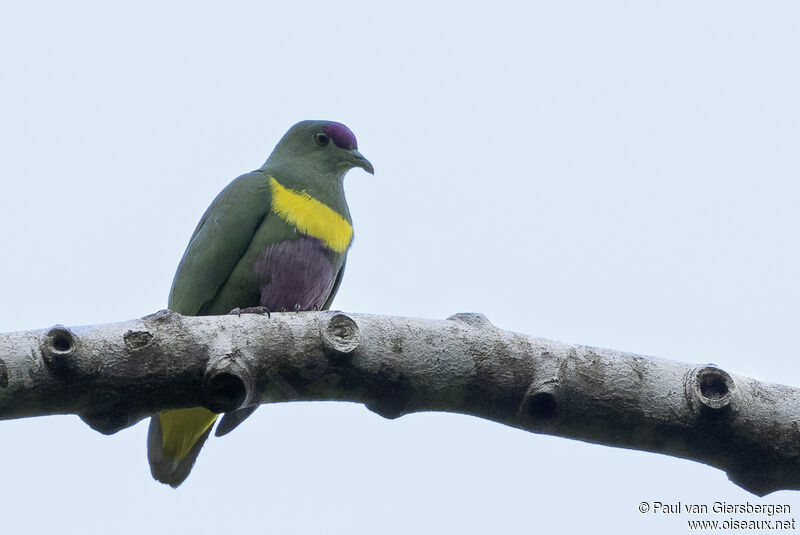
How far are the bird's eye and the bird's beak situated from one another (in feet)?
0.51

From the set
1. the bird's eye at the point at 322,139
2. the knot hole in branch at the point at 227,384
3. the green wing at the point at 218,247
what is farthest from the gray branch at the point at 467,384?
the bird's eye at the point at 322,139

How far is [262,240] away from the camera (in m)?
4.66

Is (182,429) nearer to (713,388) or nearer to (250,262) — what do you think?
(250,262)

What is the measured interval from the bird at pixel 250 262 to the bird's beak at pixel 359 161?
464mm

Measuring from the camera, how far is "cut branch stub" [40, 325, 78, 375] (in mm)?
2361

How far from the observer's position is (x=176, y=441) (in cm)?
442

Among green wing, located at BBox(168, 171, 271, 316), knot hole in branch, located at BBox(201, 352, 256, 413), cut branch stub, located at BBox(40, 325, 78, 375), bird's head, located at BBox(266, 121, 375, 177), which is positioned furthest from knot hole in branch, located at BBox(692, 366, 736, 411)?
bird's head, located at BBox(266, 121, 375, 177)

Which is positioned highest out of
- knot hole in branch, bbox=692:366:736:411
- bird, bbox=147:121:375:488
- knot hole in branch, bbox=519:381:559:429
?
bird, bbox=147:121:375:488

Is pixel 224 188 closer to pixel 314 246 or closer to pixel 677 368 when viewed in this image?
pixel 314 246

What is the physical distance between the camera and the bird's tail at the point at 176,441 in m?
4.36

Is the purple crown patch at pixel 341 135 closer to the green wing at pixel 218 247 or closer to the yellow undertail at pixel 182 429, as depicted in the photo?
the green wing at pixel 218 247

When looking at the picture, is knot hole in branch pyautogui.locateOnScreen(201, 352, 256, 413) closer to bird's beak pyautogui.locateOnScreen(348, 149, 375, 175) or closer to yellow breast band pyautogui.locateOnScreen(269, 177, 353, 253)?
yellow breast band pyautogui.locateOnScreen(269, 177, 353, 253)

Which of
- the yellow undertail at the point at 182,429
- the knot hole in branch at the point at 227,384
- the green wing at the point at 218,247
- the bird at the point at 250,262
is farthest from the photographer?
the green wing at the point at 218,247

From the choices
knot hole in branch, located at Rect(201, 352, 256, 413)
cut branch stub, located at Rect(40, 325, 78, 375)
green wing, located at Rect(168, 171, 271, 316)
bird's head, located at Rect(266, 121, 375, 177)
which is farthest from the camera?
bird's head, located at Rect(266, 121, 375, 177)
